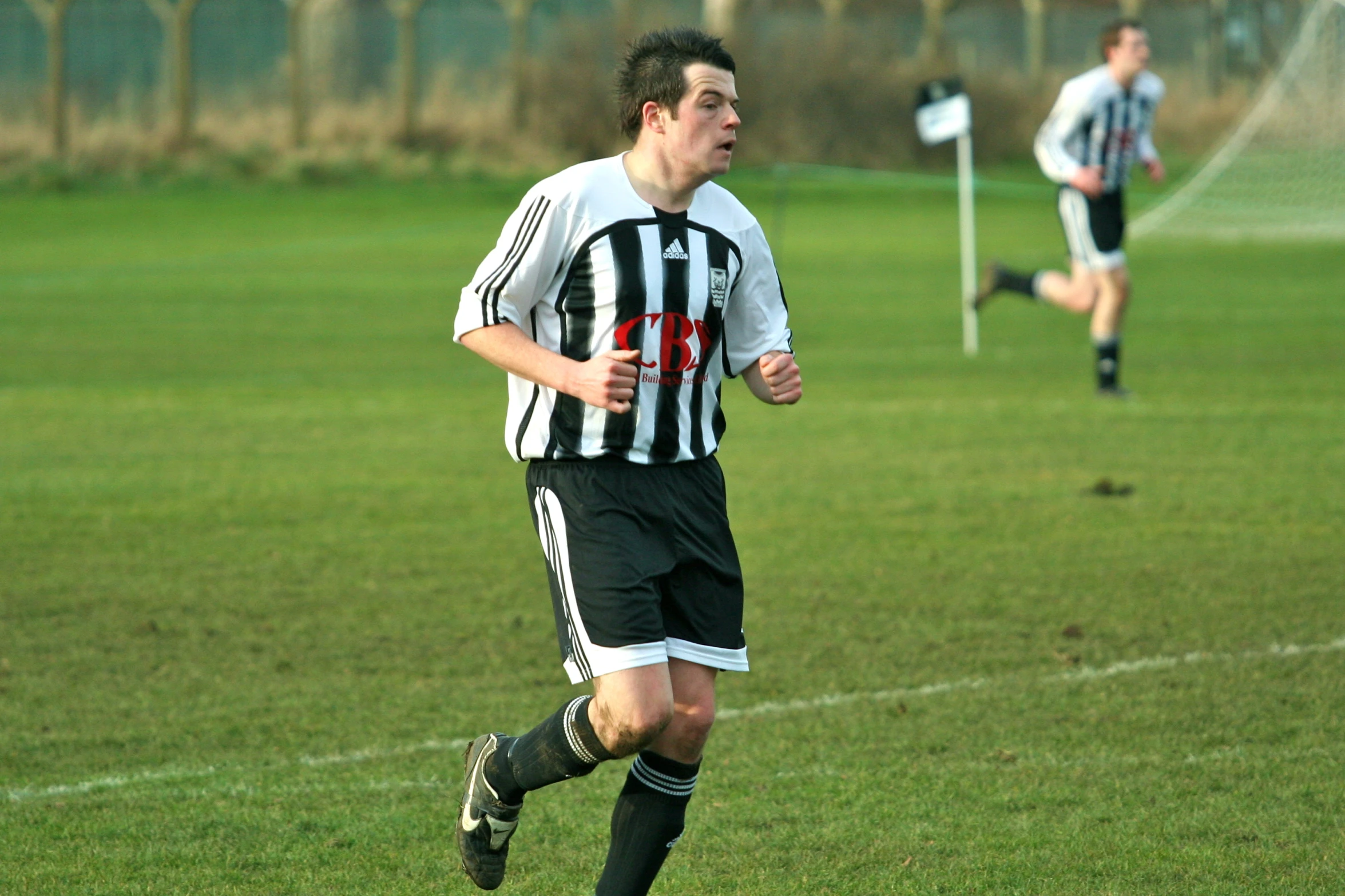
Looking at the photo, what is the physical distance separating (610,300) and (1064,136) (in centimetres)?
925

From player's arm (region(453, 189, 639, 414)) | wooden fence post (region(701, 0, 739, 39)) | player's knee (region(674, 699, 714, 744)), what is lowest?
player's knee (region(674, 699, 714, 744))

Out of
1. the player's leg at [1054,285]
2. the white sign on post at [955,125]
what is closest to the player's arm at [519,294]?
the player's leg at [1054,285]

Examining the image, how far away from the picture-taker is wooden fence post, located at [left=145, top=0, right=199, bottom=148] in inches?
1569

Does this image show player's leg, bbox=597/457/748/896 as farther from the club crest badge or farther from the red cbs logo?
the club crest badge

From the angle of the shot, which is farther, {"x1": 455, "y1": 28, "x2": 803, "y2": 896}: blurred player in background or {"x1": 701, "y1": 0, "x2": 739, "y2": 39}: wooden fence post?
{"x1": 701, "y1": 0, "x2": 739, "y2": 39}: wooden fence post

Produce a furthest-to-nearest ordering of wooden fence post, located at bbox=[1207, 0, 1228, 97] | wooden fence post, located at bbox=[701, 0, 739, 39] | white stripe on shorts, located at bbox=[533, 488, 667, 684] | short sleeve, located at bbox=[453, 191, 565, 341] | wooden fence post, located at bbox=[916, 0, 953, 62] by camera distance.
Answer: wooden fence post, located at bbox=[1207, 0, 1228, 97], wooden fence post, located at bbox=[916, 0, 953, 62], wooden fence post, located at bbox=[701, 0, 739, 39], short sleeve, located at bbox=[453, 191, 565, 341], white stripe on shorts, located at bbox=[533, 488, 667, 684]

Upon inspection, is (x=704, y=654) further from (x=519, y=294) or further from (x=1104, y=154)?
(x=1104, y=154)

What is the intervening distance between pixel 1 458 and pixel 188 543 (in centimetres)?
293

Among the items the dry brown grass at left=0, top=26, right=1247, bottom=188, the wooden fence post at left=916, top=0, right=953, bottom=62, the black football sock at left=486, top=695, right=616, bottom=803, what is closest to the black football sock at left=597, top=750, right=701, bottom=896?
the black football sock at left=486, top=695, right=616, bottom=803

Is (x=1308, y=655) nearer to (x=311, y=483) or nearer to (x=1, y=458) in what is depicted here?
(x=311, y=483)

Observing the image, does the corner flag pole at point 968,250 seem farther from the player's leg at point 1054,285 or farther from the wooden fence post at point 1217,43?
the wooden fence post at point 1217,43

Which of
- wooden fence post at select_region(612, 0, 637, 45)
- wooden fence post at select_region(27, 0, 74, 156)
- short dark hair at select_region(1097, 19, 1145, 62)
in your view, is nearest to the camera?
short dark hair at select_region(1097, 19, 1145, 62)

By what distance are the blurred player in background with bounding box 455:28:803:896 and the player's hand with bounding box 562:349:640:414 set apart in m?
0.08

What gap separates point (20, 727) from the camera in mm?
5707
